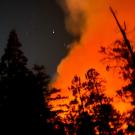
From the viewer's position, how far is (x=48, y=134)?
23.0 m

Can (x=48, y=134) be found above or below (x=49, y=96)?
below

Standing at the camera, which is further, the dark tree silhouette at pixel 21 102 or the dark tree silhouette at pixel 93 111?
the dark tree silhouette at pixel 93 111

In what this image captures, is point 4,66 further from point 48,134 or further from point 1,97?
point 48,134

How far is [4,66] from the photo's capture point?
25.1 meters

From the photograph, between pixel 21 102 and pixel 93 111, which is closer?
pixel 21 102

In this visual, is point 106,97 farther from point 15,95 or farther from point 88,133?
point 15,95

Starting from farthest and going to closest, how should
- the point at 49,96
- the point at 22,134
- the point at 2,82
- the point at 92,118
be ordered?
the point at 92,118
the point at 49,96
the point at 2,82
the point at 22,134

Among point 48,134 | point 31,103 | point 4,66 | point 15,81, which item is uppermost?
point 4,66

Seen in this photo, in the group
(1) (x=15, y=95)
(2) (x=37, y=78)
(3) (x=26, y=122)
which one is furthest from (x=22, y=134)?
(2) (x=37, y=78)

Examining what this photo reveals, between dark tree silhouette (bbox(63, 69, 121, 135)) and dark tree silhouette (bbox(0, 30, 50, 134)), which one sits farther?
dark tree silhouette (bbox(63, 69, 121, 135))

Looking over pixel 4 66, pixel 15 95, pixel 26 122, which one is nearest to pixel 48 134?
pixel 26 122

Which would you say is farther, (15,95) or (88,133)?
(88,133)

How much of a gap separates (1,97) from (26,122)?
254cm

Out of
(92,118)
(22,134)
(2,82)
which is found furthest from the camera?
(92,118)
